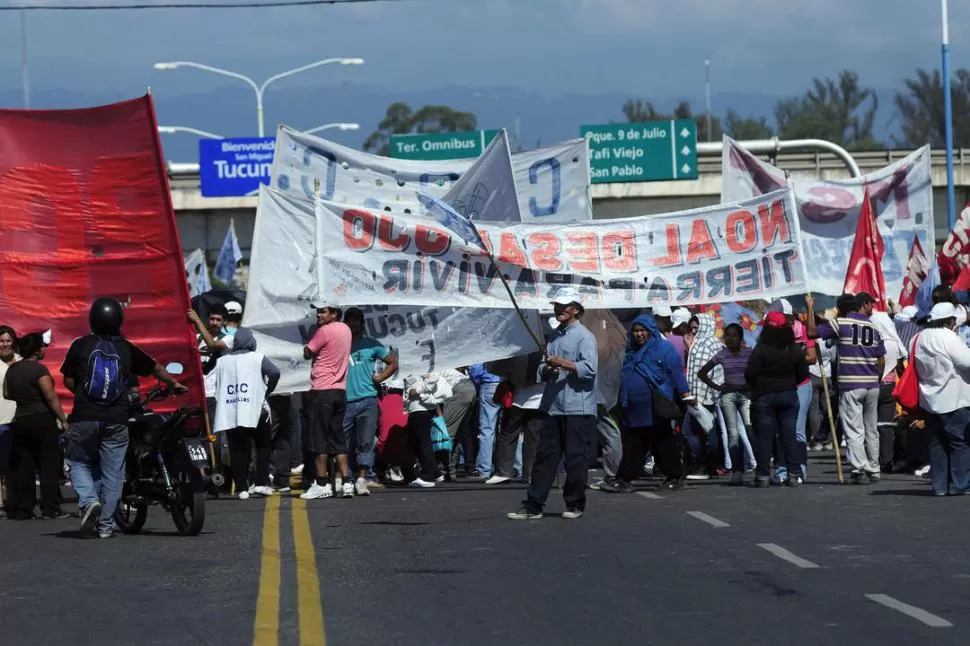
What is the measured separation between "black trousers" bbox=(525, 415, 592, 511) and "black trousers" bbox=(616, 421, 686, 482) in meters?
2.81

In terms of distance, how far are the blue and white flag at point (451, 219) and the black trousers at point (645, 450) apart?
2.32 meters

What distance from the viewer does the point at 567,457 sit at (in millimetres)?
14383

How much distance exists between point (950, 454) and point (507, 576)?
665 cm

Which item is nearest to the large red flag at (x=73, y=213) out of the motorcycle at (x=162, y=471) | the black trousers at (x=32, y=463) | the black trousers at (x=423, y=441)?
the black trousers at (x=32, y=463)

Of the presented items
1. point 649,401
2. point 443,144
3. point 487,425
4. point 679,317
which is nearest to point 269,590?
point 649,401

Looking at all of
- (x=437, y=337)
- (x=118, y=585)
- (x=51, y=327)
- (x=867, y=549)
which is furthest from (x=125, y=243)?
(x=867, y=549)

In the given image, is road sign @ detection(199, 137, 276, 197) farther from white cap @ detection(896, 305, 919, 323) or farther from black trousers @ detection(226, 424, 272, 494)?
black trousers @ detection(226, 424, 272, 494)

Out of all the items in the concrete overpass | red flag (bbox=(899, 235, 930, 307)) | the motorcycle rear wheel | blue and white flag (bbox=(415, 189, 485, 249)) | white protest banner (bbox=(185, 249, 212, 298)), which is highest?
the concrete overpass

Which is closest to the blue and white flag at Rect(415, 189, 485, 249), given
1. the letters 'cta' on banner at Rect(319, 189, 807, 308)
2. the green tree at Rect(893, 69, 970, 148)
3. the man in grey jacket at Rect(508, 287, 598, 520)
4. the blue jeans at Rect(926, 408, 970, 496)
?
the letters 'cta' on banner at Rect(319, 189, 807, 308)

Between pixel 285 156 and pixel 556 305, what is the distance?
6.68 m

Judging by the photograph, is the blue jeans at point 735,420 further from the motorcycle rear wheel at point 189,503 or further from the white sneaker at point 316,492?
the motorcycle rear wheel at point 189,503

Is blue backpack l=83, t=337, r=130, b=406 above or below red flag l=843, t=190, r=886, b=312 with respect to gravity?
below

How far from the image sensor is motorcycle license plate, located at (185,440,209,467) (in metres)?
14.2

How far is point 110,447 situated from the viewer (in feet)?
44.7
